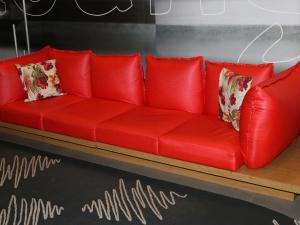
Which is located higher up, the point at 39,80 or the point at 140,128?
the point at 39,80

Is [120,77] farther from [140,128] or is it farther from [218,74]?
[218,74]

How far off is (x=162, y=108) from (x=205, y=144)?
3.04 ft

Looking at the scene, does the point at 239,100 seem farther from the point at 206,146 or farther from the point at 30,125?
the point at 30,125

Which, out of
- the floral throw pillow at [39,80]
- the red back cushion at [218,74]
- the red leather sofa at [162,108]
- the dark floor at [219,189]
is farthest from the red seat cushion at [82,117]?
the red back cushion at [218,74]

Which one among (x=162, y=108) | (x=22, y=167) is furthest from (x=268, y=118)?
(x=22, y=167)

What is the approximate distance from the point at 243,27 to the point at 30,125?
2262 mm

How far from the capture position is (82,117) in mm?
3672

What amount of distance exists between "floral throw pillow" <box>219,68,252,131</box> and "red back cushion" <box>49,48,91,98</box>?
160cm

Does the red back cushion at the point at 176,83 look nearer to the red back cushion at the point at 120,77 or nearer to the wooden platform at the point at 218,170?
the red back cushion at the point at 120,77

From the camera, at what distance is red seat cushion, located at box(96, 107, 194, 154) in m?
3.24

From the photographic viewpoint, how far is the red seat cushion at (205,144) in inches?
113

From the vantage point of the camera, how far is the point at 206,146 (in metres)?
2.94

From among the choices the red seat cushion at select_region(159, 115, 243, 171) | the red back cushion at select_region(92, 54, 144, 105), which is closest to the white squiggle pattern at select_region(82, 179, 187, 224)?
the red seat cushion at select_region(159, 115, 243, 171)

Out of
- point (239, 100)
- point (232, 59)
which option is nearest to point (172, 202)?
point (239, 100)
